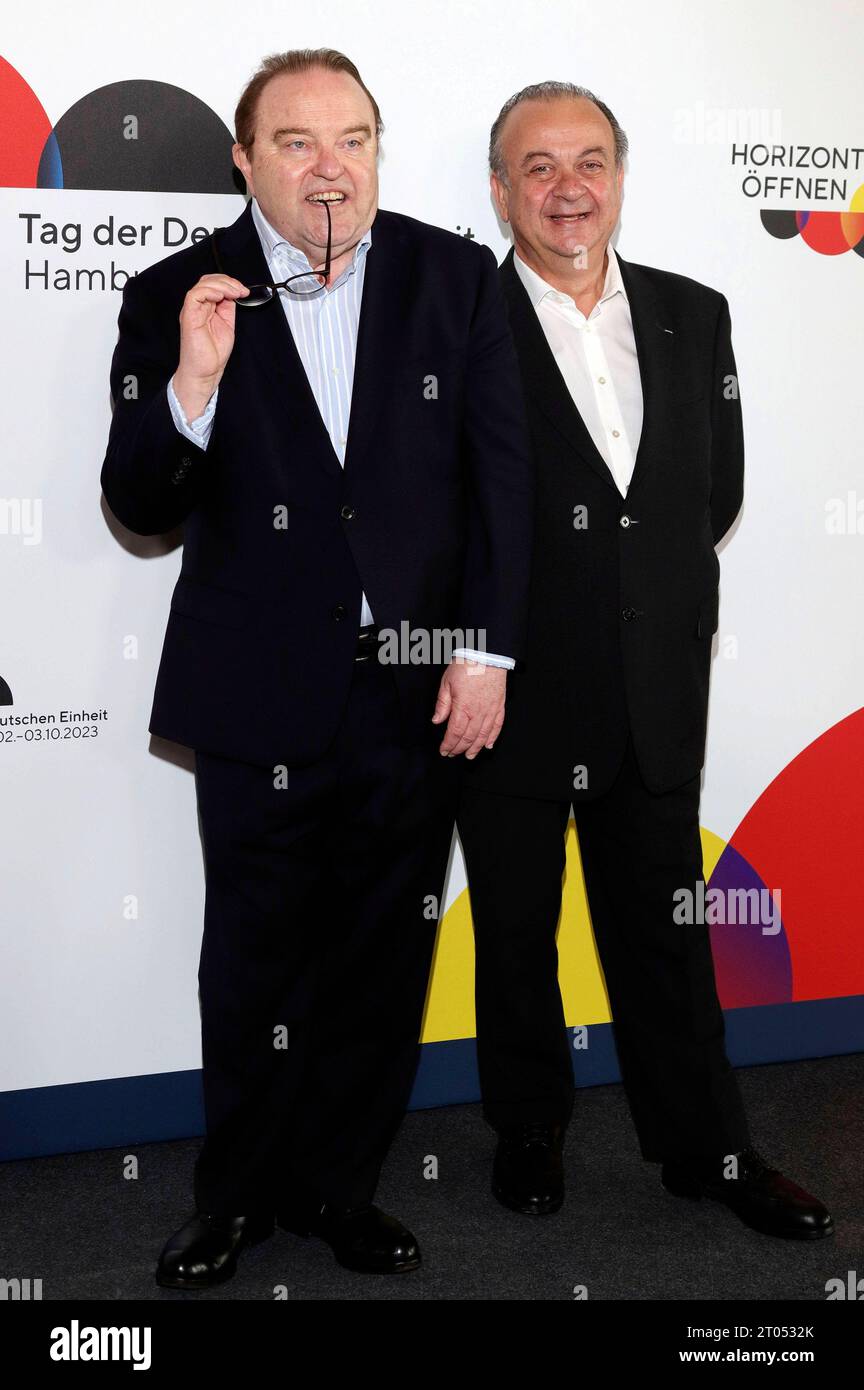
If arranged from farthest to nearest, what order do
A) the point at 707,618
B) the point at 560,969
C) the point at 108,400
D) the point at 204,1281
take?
the point at 560,969
the point at 108,400
the point at 707,618
the point at 204,1281

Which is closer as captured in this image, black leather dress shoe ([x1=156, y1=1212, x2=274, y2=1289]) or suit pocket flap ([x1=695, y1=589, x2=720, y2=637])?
black leather dress shoe ([x1=156, y1=1212, x2=274, y2=1289])

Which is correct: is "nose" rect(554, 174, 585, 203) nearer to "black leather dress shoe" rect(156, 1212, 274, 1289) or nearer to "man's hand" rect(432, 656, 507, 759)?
"man's hand" rect(432, 656, 507, 759)

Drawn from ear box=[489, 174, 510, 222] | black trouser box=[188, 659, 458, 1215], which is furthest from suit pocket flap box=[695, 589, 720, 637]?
ear box=[489, 174, 510, 222]

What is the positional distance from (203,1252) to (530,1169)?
0.63m

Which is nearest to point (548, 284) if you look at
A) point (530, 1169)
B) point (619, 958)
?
point (619, 958)

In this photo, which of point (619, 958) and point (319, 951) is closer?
point (319, 951)

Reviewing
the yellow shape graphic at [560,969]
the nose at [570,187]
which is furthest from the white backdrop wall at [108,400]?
the nose at [570,187]

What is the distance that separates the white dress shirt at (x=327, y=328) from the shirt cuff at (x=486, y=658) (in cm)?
16

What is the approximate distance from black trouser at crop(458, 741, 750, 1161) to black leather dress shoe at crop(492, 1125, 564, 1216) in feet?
0.10

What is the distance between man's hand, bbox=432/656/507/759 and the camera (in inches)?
88.9

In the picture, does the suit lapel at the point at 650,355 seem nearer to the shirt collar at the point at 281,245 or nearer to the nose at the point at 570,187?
the nose at the point at 570,187

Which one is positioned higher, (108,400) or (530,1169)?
(108,400)

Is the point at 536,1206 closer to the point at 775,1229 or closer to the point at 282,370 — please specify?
the point at 775,1229

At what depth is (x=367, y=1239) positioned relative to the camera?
7.78 feet
